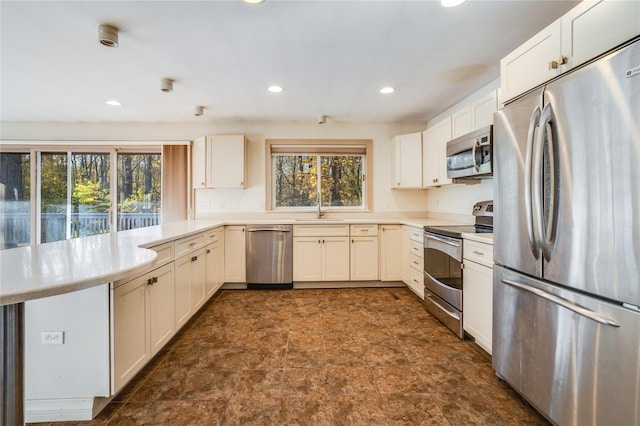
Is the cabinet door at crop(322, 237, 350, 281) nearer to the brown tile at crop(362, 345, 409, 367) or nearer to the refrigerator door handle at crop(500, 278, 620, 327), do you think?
the brown tile at crop(362, 345, 409, 367)

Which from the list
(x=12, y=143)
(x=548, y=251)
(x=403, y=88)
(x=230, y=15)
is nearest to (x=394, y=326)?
(x=548, y=251)

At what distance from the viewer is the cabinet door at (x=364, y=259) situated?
3850 mm

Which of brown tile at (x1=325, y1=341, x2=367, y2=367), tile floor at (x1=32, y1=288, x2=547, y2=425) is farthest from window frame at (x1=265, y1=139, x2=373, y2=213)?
brown tile at (x1=325, y1=341, x2=367, y2=367)

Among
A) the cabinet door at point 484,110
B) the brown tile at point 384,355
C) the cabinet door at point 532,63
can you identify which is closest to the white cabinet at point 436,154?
the cabinet door at point 484,110

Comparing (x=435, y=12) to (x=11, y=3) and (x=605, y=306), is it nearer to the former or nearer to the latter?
(x=605, y=306)

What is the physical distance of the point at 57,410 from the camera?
1.53m

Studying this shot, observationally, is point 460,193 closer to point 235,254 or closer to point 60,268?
point 235,254

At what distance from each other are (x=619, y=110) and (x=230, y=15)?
210 cm

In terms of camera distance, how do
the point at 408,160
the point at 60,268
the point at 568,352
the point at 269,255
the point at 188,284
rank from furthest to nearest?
the point at 408,160 → the point at 269,255 → the point at 188,284 → the point at 568,352 → the point at 60,268

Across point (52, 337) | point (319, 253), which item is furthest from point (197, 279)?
point (319, 253)

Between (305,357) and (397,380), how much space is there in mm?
678

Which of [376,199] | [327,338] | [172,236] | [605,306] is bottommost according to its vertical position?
[327,338]

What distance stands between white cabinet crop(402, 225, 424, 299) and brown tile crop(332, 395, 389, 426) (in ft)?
5.89

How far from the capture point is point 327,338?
2.46 meters
